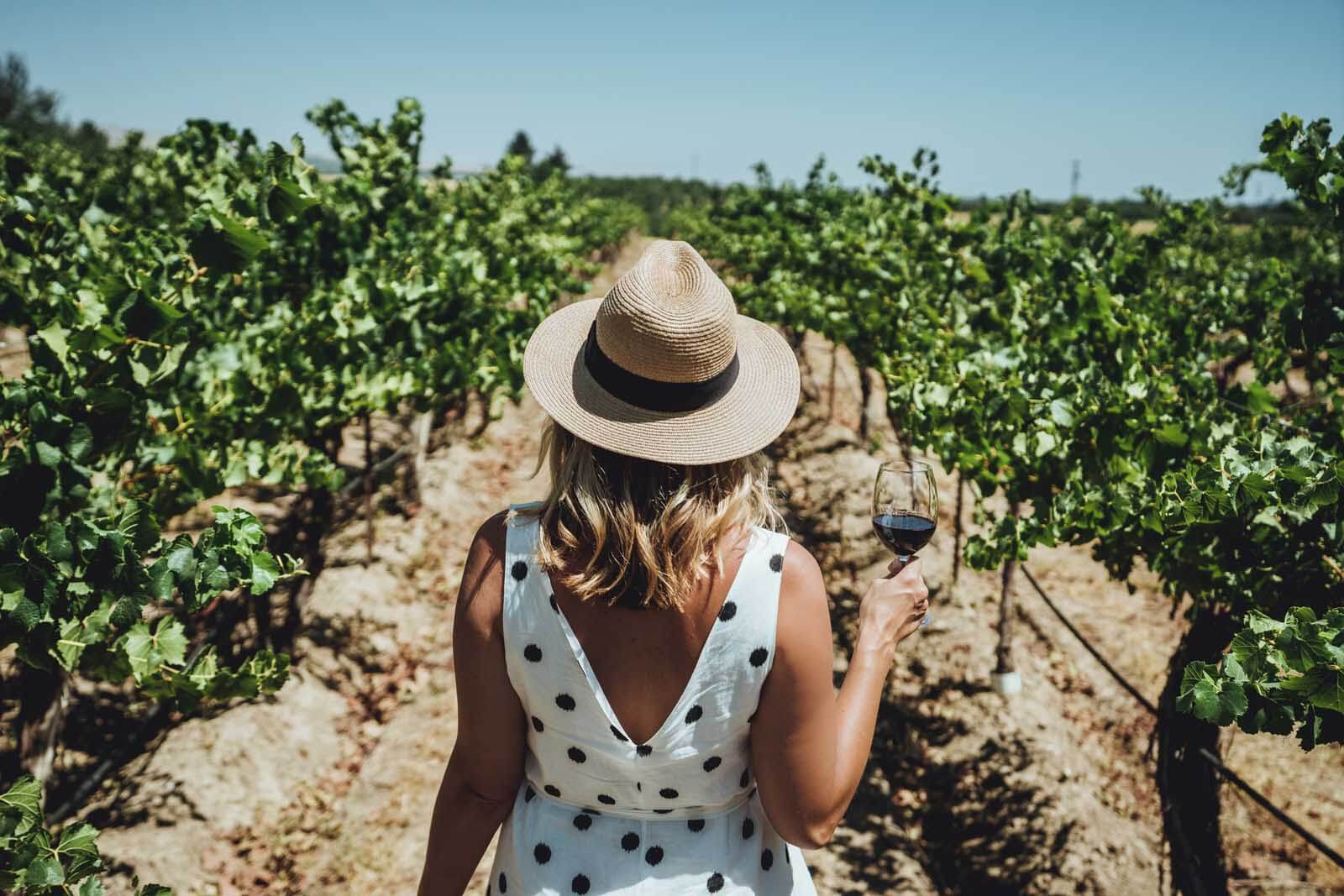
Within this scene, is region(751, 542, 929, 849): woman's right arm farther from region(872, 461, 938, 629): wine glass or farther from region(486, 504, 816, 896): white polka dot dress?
region(872, 461, 938, 629): wine glass

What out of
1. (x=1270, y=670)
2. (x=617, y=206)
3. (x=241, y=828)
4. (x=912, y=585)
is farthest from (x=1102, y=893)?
(x=617, y=206)

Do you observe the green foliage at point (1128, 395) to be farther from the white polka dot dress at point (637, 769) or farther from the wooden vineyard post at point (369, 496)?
the wooden vineyard post at point (369, 496)

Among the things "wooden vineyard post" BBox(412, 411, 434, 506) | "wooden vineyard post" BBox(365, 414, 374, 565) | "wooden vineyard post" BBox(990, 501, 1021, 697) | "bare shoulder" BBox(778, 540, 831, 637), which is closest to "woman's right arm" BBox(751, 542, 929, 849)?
"bare shoulder" BBox(778, 540, 831, 637)

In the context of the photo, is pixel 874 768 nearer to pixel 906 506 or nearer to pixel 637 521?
pixel 906 506

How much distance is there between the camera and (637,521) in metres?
1.37

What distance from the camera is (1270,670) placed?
1.80m

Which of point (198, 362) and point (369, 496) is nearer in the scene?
point (198, 362)

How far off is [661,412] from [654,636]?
386 millimetres

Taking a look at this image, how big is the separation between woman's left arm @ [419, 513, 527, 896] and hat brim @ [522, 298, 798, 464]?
0.89 feet

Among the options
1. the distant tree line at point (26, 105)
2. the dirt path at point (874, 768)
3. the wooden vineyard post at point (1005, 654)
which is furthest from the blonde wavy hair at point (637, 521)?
the distant tree line at point (26, 105)

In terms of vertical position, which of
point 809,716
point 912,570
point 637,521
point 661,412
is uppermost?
point 661,412

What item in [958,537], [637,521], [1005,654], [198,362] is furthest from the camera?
[958,537]

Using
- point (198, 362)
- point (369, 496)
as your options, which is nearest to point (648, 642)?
point (198, 362)

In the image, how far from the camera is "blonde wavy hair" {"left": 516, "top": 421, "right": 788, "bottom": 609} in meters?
1.36
